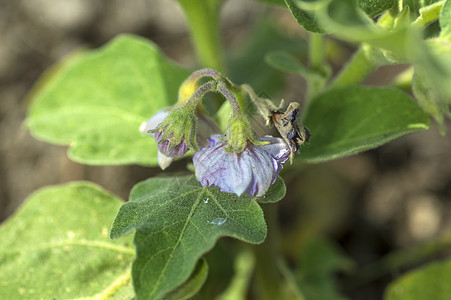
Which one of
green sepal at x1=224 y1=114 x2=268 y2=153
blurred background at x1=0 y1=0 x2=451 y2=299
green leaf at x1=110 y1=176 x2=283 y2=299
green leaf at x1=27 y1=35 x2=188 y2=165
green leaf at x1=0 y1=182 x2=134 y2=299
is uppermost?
green sepal at x1=224 y1=114 x2=268 y2=153

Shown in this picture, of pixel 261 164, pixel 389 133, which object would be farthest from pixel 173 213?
pixel 389 133

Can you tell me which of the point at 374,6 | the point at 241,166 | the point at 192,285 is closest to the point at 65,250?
the point at 192,285

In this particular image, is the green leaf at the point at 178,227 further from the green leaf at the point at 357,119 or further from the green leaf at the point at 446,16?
the green leaf at the point at 446,16

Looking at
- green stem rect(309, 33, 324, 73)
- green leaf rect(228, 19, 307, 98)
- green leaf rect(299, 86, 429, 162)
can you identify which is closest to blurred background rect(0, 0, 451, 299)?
green leaf rect(228, 19, 307, 98)

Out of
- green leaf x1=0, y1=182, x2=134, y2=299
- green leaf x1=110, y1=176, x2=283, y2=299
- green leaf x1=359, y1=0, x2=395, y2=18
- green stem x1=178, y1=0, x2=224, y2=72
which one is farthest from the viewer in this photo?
green stem x1=178, y1=0, x2=224, y2=72

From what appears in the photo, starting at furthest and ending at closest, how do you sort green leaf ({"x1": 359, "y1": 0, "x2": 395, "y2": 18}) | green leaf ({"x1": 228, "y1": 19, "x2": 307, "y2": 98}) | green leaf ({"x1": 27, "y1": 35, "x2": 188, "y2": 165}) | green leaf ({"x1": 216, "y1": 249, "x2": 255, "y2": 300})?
green leaf ({"x1": 228, "y1": 19, "x2": 307, "y2": 98}) → green leaf ({"x1": 216, "y1": 249, "x2": 255, "y2": 300}) → green leaf ({"x1": 27, "y1": 35, "x2": 188, "y2": 165}) → green leaf ({"x1": 359, "y1": 0, "x2": 395, "y2": 18})

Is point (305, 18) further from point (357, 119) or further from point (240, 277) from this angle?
point (240, 277)

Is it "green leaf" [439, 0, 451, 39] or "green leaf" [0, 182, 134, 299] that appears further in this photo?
"green leaf" [0, 182, 134, 299]

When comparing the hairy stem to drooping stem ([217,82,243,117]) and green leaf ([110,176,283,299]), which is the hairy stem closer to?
drooping stem ([217,82,243,117])
